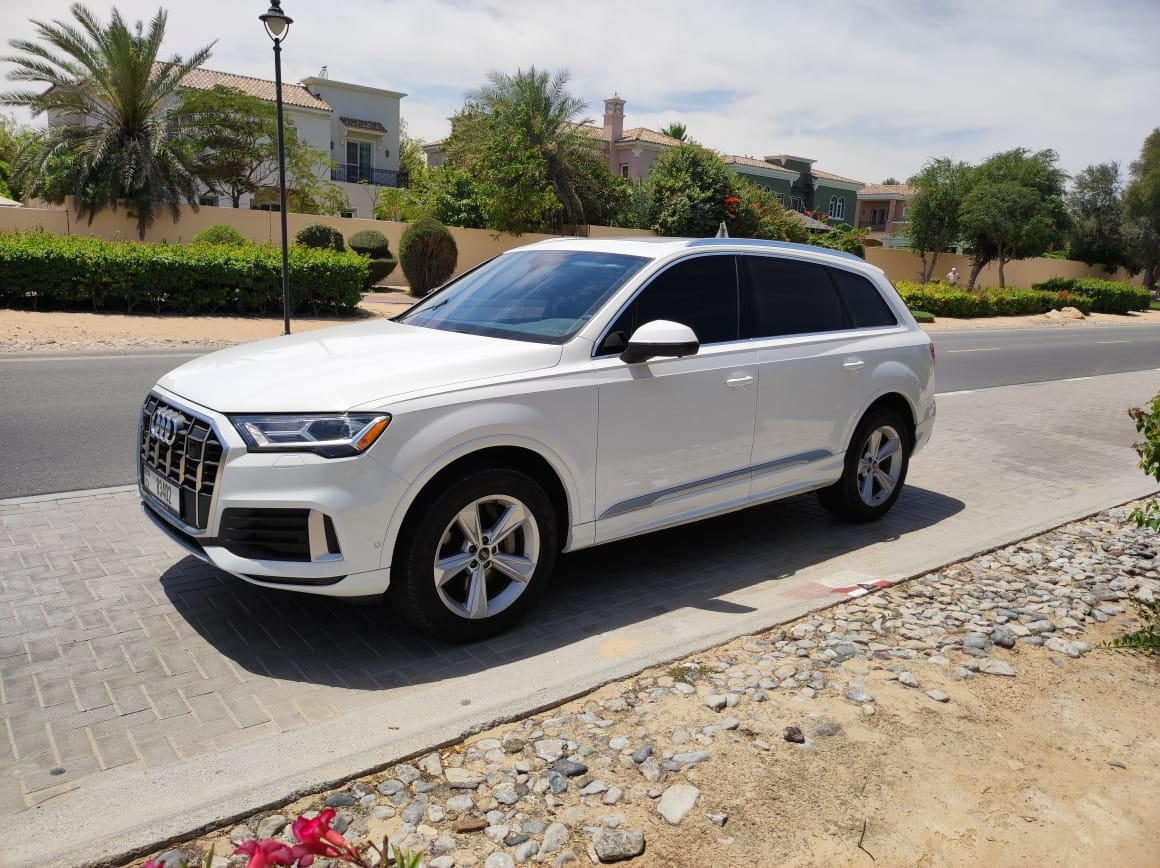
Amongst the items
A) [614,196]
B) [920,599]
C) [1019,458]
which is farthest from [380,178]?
[920,599]

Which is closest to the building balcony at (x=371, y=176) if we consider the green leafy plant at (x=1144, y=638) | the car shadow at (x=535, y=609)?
the car shadow at (x=535, y=609)

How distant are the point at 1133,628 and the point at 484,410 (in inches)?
144

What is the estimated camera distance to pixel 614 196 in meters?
37.7

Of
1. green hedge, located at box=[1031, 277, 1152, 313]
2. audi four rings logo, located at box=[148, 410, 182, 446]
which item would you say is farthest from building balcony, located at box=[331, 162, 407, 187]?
audi four rings logo, located at box=[148, 410, 182, 446]

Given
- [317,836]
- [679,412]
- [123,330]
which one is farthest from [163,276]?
[317,836]

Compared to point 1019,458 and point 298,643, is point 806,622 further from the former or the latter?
point 1019,458

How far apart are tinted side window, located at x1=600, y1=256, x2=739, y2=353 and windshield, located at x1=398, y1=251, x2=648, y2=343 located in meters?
0.15

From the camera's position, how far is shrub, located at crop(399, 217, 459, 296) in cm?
2600

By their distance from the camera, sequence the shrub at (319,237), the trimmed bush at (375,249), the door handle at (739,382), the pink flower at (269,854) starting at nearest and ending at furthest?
the pink flower at (269,854), the door handle at (739,382), the shrub at (319,237), the trimmed bush at (375,249)

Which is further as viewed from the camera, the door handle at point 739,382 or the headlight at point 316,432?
the door handle at point 739,382

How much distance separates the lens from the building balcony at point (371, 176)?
2019 inches

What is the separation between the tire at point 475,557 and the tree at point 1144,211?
2515 inches

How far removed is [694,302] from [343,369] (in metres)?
2.02

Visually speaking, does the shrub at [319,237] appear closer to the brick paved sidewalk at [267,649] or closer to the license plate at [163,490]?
the brick paved sidewalk at [267,649]
